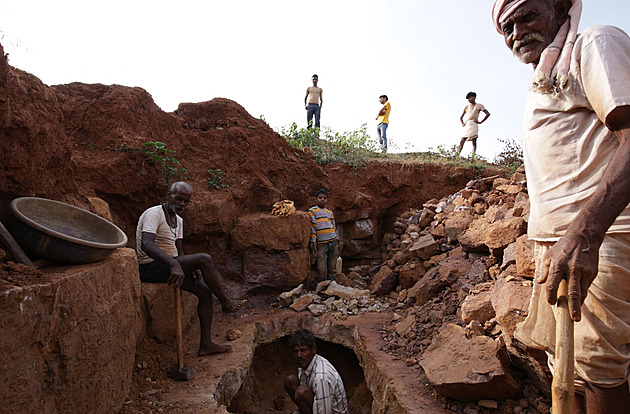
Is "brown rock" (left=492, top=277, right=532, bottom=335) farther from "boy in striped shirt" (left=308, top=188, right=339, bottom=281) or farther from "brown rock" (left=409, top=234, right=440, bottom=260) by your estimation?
"boy in striped shirt" (left=308, top=188, right=339, bottom=281)

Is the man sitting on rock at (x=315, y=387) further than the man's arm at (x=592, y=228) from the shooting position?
Yes

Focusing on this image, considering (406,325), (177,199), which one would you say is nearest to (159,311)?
(177,199)

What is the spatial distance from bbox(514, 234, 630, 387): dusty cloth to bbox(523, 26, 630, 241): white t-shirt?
11 centimetres

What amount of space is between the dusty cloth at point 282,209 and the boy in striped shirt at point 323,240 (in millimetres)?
607

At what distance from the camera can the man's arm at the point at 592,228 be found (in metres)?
1.24

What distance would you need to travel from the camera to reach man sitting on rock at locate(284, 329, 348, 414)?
3.53 metres

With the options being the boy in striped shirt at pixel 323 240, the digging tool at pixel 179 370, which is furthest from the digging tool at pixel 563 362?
the boy in striped shirt at pixel 323 240

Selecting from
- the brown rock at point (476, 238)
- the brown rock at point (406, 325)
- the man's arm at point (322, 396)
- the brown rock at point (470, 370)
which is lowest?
the man's arm at point (322, 396)

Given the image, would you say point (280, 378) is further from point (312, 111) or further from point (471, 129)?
point (471, 129)

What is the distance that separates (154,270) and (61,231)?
115cm

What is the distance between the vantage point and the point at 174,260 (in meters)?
3.44

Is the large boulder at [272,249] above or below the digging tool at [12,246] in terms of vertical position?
below

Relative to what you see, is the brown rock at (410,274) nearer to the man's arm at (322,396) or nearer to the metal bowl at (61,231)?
the man's arm at (322,396)

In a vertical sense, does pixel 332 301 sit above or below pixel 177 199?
below
